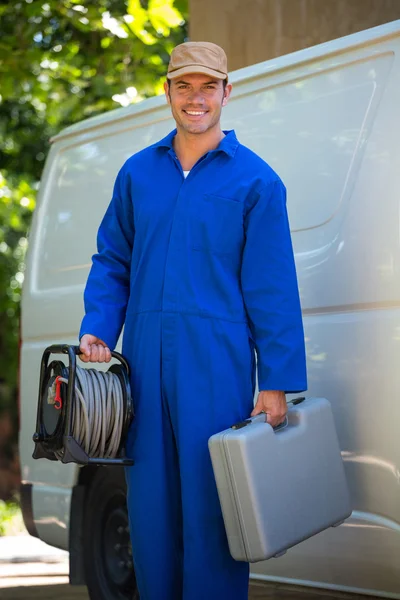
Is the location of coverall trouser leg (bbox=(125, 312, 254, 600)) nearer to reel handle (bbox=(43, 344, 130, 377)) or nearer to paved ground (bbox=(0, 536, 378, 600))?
reel handle (bbox=(43, 344, 130, 377))

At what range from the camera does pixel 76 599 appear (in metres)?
6.02

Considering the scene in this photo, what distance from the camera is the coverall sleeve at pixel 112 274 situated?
367 cm

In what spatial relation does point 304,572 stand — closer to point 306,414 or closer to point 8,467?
point 306,414

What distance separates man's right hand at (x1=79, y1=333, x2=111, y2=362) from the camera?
11.7 feet

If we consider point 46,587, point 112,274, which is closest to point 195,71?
point 112,274

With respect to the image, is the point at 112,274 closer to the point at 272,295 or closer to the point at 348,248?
the point at 272,295

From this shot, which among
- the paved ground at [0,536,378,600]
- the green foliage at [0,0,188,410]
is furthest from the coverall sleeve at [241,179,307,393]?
the green foliage at [0,0,188,410]

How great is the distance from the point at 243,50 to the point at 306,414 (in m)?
3.57

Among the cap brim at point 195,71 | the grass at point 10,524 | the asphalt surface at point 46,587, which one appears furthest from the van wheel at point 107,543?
the grass at point 10,524

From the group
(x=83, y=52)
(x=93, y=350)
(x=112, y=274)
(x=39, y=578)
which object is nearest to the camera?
(x=93, y=350)

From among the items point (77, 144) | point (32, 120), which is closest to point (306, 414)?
point (77, 144)

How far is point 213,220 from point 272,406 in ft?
1.99

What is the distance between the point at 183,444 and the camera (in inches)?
134

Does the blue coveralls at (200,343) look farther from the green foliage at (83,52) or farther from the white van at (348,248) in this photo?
the green foliage at (83,52)
